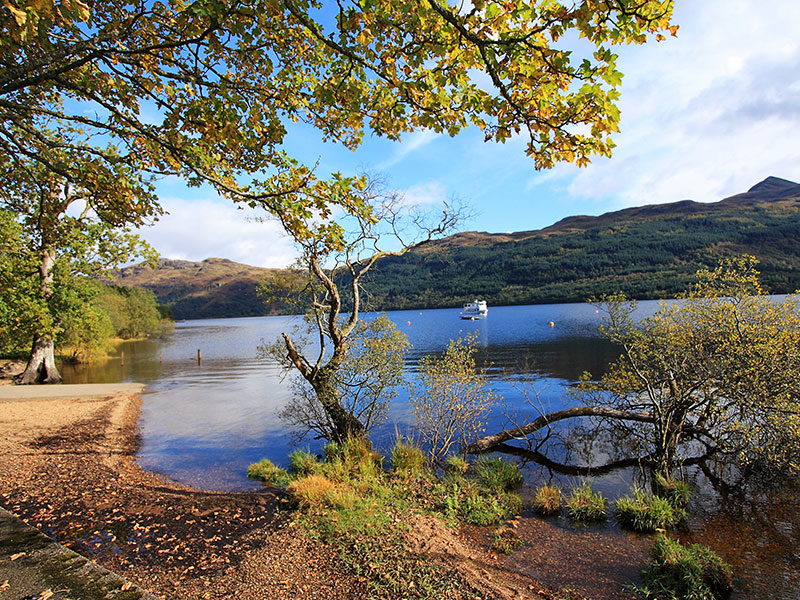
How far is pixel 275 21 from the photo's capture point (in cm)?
478

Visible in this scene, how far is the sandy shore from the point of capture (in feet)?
17.4

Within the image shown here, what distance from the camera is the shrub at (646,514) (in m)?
8.35

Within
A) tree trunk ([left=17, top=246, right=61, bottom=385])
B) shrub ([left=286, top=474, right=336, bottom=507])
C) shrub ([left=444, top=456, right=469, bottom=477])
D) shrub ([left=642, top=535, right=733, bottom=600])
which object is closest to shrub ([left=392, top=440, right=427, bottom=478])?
shrub ([left=444, top=456, right=469, bottom=477])

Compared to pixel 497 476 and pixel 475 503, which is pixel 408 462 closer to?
pixel 497 476

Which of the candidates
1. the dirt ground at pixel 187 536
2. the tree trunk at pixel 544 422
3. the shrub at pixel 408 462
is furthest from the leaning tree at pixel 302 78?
the tree trunk at pixel 544 422

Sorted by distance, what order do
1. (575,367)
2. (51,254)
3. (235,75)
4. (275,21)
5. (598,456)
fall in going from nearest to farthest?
(275,21) → (235,75) → (598,456) → (51,254) → (575,367)

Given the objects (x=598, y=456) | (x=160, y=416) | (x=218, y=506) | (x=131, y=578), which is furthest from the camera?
(x=160, y=416)

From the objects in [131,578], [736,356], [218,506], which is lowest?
[218,506]

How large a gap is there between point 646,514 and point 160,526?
9386mm

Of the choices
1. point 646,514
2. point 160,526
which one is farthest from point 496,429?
point 160,526

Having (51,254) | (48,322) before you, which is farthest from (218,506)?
(51,254)

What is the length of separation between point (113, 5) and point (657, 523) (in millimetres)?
12806

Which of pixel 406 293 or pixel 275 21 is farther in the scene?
pixel 406 293

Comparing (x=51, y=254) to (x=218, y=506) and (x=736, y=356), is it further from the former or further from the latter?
(x=736, y=356)
